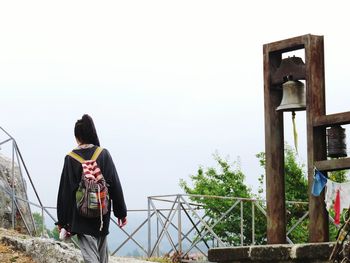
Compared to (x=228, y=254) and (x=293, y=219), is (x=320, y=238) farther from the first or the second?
(x=293, y=219)

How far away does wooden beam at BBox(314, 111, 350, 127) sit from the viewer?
840 cm

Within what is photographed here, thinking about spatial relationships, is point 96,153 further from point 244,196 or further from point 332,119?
point 244,196

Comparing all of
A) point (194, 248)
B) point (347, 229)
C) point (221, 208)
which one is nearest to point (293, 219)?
point (221, 208)

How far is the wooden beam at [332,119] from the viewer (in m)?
8.40

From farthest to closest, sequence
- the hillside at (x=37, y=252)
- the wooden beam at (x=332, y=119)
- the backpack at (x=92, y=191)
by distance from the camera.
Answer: the hillside at (x=37, y=252) < the wooden beam at (x=332, y=119) < the backpack at (x=92, y=191)

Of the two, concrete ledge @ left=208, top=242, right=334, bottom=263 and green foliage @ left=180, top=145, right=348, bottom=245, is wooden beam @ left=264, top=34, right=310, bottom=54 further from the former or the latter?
green foliage @ left=180, top=145, right=348, bottom=245

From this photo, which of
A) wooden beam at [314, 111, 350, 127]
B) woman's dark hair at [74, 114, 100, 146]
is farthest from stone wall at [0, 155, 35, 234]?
wooden beam at [314, 111, 350, 127]

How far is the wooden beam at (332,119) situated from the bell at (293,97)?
0.27 meters

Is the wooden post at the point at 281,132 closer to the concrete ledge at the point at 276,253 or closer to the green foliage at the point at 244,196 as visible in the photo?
the concrete ledge at the point at 276,253

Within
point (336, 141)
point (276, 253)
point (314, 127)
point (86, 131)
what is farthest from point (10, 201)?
Answer: point (276, 253)

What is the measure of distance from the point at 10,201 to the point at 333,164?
831 cm

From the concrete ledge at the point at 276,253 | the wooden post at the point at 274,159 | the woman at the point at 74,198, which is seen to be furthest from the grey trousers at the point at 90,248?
the wooden post at the point at 274,159

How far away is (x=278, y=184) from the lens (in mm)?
8984

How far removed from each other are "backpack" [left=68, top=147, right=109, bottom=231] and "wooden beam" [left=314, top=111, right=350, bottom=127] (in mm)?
1976
